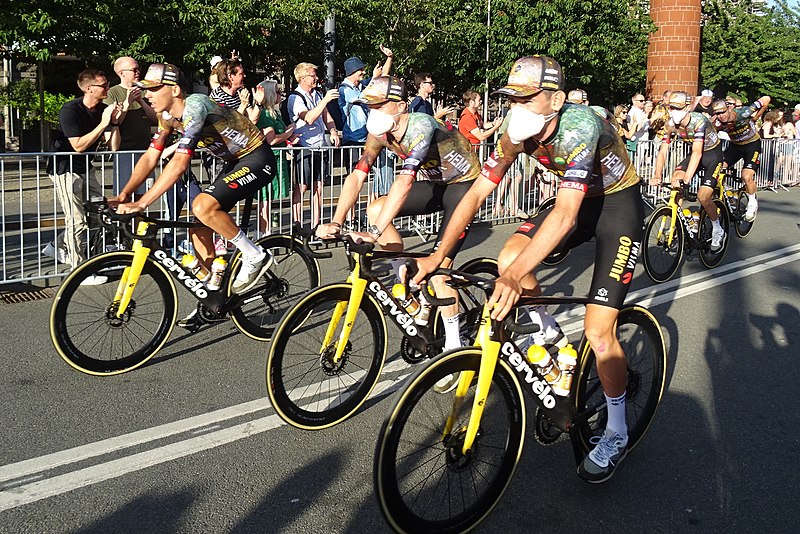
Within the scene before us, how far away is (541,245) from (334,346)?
4.99ft

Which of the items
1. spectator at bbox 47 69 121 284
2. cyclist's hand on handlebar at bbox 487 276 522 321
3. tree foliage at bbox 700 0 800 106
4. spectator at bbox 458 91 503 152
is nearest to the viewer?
cyclist's hand on handlebar at bbox 487 276 522 321

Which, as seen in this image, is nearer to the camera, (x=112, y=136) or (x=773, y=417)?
(x=773, y=417)

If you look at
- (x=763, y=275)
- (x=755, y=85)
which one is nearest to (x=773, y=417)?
(x=763, y=275)

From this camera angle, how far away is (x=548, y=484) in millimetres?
4418

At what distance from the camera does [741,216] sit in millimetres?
12289

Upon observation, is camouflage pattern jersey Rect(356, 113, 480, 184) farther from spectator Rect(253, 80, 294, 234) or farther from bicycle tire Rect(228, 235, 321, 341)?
spectator Rect(253, 80, 294, 234)

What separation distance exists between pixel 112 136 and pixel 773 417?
721 centimetres

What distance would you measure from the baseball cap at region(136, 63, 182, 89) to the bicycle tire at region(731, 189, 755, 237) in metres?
8.47

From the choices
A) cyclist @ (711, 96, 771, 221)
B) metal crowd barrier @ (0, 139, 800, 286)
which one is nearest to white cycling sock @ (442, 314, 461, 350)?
metal crowd barrier @ (0, 139, 800, 286)

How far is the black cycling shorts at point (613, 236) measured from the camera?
443cm

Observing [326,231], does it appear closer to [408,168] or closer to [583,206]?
[408,168]

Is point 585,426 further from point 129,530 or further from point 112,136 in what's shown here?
point 112,136

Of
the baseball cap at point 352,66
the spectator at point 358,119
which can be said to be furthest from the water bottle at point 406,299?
the baseball cap at point 352,66

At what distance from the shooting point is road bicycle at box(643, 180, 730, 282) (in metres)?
9.12
